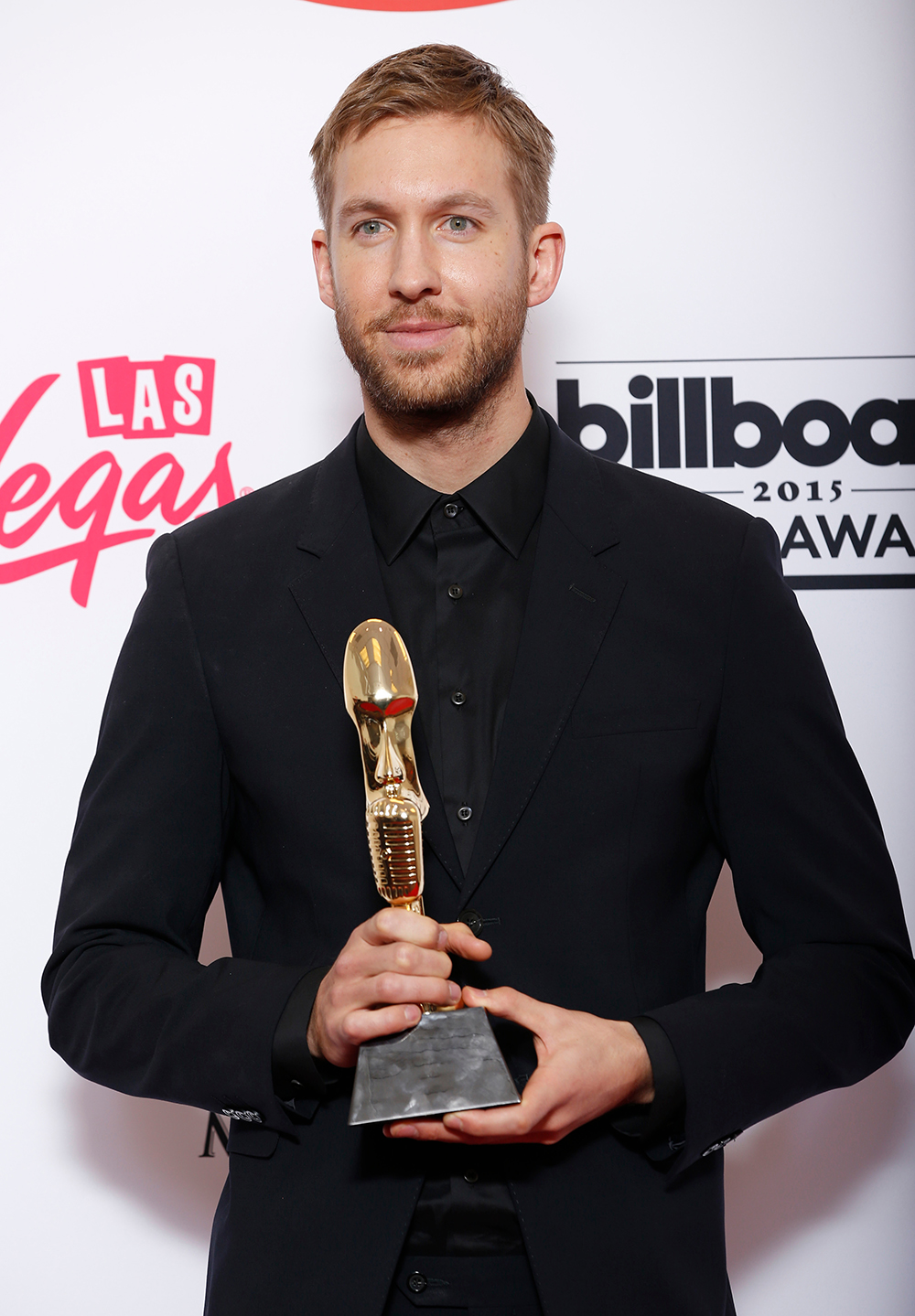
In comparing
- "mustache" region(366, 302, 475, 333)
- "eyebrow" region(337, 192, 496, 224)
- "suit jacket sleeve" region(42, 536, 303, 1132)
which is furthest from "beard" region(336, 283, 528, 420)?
"suit jacket sleeve" region(42, 536, 303, 1132)

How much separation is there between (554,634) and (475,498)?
217 millimetres

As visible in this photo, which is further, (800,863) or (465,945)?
(800,863)

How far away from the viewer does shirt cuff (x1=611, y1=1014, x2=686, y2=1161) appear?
1.29 meters

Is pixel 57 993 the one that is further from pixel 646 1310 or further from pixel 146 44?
pixel 146 44

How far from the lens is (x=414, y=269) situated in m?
1.49

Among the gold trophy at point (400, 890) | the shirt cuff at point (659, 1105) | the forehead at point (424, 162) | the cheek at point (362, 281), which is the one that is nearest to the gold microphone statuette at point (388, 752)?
the gold trophy at point (400, 890)

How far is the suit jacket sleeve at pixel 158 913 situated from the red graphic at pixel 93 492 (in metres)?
0.64

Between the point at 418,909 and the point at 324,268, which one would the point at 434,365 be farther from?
the point at 418,909

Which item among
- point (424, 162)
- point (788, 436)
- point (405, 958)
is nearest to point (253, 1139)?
point (405, 958)

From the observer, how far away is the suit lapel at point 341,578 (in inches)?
55.7

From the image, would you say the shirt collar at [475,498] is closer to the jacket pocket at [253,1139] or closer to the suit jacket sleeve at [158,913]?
the suit jacket sleeve at [158,913]

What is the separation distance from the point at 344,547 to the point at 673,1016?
64 centimetres

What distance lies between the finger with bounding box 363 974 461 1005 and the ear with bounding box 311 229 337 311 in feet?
3.04

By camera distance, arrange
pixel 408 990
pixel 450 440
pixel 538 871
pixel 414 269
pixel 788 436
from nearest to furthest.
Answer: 1. pixel 408 990
2. pixel 538 871
3. pixel 414 269
4. pixel 450 440
5. pixel 788 436
